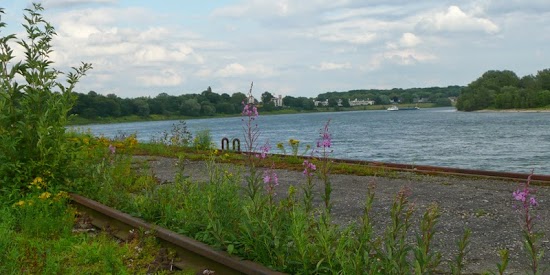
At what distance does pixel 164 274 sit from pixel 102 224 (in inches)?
97.7

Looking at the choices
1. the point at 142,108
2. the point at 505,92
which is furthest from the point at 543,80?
the point at 142,108

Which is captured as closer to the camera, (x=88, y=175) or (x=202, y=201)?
(x=202, y=201)

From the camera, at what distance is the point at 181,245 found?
6227 millimetres

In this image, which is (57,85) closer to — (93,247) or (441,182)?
(93,247)

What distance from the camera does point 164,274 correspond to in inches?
229

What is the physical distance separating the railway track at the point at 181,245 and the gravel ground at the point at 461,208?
143cm

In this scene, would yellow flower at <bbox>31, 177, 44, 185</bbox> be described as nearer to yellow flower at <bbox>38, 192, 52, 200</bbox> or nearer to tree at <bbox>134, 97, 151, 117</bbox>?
yellow flower at <bbox>38, 192, 52, 200</bbox>

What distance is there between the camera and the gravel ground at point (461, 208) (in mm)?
6668

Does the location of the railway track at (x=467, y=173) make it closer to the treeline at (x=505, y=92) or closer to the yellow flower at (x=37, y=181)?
the yellow flower at (x=37, y=181)

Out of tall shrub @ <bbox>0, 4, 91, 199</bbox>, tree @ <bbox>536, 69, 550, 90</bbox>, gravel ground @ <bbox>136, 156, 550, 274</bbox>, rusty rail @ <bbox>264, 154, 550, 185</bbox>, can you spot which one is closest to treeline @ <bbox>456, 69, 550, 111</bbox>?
tree @ <bbox>536, 69, 550, 90</bbox>

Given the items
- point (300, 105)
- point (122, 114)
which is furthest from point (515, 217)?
point (300, 105)

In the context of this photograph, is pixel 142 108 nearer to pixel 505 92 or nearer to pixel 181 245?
pixel 181 245

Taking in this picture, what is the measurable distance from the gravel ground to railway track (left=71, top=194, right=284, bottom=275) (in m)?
1.43

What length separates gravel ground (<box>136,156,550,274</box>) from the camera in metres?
6.67
